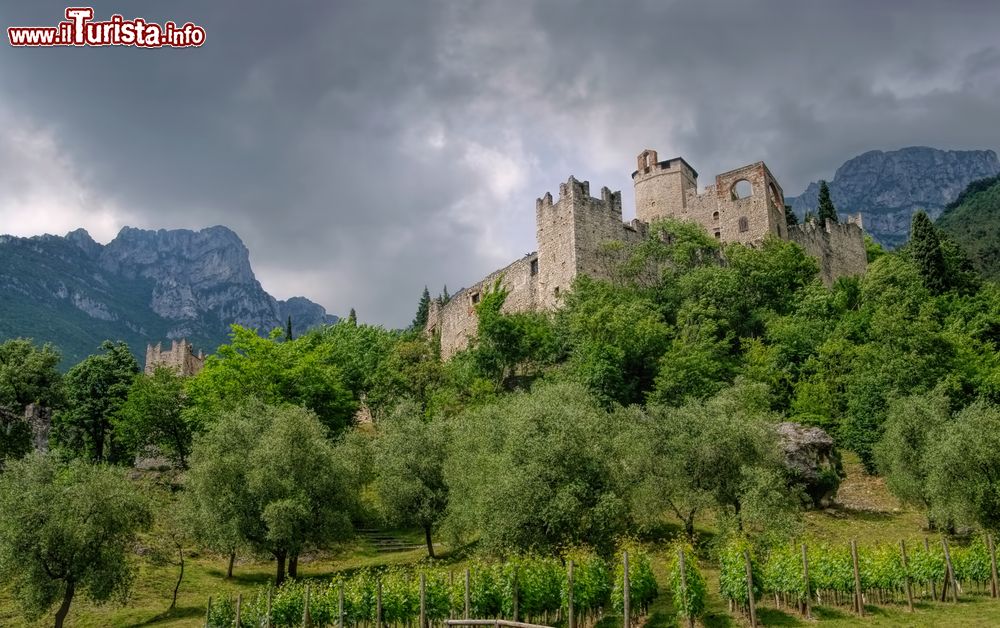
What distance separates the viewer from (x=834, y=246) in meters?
75.6

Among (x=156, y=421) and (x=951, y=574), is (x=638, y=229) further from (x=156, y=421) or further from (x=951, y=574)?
(x=951, y=574)

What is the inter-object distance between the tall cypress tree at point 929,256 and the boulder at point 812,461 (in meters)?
27.4

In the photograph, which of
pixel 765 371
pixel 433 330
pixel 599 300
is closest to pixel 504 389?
pixel 599 300

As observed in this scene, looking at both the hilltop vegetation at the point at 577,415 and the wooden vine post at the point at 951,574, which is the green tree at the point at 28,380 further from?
the wooden vine post at the point at 951,574

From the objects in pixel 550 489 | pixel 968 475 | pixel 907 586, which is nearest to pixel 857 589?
pixel 907 586

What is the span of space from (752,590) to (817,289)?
41.7 metres

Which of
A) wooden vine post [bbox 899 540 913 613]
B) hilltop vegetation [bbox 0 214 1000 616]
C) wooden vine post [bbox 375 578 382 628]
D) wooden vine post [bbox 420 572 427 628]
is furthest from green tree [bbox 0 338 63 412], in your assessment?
wooden vine post [bbox 899 540 913 613]

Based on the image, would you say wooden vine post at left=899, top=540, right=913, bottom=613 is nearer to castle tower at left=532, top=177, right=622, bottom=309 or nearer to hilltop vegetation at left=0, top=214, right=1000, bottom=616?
hilltop vegetation at left=0, top=214, right=1000, bottom=616

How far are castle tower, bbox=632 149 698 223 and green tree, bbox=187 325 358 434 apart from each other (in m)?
37.1

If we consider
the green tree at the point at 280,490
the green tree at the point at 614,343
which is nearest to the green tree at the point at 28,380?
the green tree at the point at 280,490

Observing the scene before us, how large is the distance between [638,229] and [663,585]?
43.7 meters

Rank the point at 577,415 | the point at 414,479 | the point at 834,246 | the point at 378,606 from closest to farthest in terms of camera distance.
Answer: the point at 378,606
the point at 577,415
the point at 414,479
the point at 834,246

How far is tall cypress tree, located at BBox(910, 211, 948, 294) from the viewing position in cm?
6016

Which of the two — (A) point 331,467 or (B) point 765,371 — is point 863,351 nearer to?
(B) point 765,371
